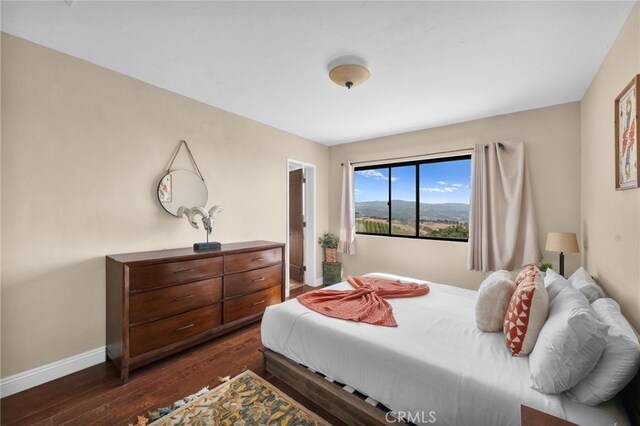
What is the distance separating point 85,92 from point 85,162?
1.91 feet

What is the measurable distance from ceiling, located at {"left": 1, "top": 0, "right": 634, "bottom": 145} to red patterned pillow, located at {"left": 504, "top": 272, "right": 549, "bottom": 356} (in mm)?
1690

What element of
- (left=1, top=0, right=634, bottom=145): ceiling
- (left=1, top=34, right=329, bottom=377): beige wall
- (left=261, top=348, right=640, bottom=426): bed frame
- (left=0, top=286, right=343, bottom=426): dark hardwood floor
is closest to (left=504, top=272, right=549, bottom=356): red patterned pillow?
(left=261, top=348, right=640, bottom=426): bed frame

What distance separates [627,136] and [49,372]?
433 centimetres

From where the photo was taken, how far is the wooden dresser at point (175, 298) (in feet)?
7.05

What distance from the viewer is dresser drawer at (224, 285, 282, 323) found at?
2.82m

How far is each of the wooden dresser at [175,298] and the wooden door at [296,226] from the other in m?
1.73

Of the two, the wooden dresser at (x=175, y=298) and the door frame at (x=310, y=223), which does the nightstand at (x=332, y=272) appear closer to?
the door frame at (x=310, y=223)

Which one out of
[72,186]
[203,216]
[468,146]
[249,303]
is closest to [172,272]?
[203,216]

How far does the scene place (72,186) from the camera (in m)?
2.21

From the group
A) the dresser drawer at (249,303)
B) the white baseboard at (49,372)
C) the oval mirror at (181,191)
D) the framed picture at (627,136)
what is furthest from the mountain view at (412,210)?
the white baseboard at (49,372)

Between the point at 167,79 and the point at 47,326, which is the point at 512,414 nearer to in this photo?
the point at 47,326

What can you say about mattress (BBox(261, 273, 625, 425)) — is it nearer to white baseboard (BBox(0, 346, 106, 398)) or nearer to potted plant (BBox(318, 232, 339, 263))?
white baseboard (BBox(0, 346, 106, 398))

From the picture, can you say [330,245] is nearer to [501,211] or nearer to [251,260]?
[251,260]

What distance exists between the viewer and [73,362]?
220 centimetres
